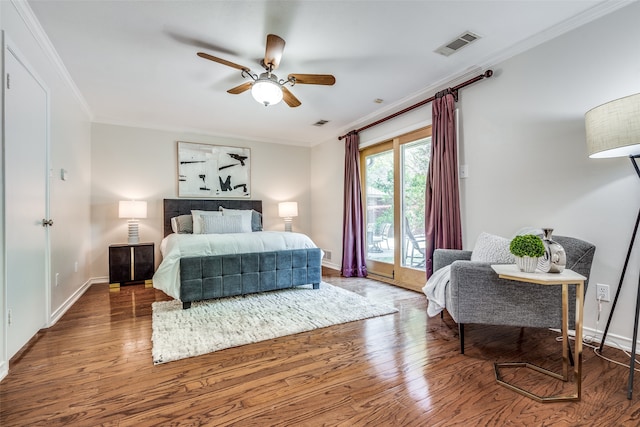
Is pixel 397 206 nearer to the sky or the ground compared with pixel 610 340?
nearer to the sky

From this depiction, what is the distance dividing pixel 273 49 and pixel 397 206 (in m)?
2.67

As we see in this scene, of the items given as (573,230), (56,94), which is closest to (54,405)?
(56,94)

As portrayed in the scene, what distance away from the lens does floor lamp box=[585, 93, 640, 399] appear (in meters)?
1.68

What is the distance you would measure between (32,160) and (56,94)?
1047 mm

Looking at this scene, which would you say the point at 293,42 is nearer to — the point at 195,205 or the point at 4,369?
the point at 4,369

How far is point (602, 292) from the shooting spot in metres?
2.27

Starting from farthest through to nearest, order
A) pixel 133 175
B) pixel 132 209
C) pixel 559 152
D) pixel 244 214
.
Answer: pixel 244 214 → pixel 133 175 → pixel 132 209 → pixel 559 152

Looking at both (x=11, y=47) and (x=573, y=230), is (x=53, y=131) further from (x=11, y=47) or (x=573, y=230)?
(x=573, y=230)

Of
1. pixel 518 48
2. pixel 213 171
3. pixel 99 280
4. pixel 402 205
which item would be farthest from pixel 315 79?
pixel 99 280

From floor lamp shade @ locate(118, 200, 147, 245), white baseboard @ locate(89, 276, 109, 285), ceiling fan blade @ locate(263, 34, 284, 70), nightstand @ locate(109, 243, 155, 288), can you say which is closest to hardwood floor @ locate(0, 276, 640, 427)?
nightstand @ locate(109, 243, 155, 288)

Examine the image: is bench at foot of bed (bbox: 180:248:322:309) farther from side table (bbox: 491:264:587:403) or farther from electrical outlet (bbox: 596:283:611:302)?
electrical outlet (bbox: 596:283:611:302)

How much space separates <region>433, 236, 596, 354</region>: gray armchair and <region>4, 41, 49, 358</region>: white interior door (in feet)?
10.1

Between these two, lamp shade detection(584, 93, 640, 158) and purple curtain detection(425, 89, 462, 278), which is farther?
purple curtain detection(425, 89, 462, 278)

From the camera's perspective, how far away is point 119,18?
7.66 feet
